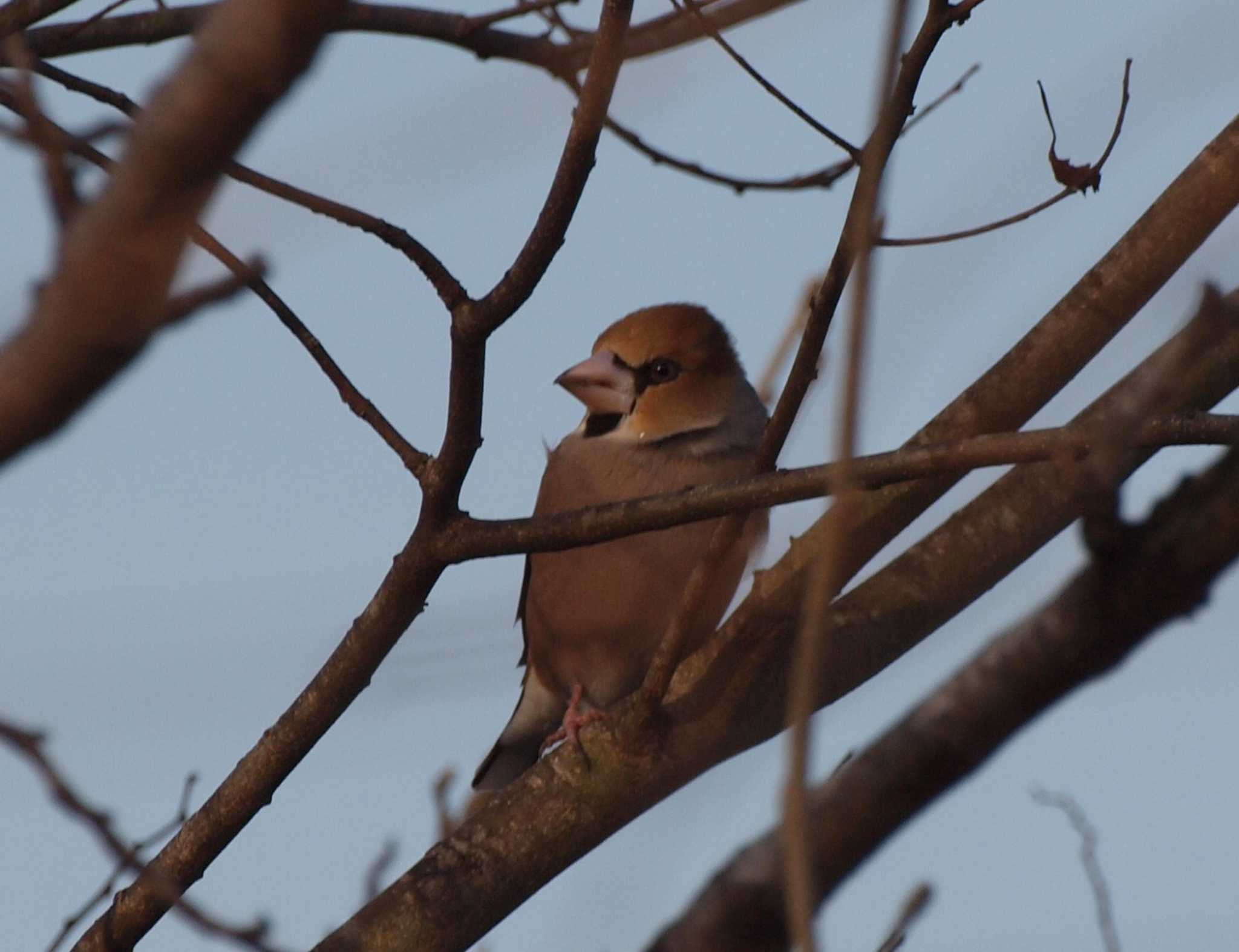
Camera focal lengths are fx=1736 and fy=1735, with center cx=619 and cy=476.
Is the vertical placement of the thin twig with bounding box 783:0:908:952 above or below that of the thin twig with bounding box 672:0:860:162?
below

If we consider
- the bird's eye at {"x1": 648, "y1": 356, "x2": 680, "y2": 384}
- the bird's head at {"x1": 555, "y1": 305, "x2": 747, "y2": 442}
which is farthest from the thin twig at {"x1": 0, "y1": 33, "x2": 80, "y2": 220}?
the bird's eye at {"x1": 648, "y1": 356, "x2": 680, "y2": 384}

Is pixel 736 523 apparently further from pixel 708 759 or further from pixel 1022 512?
pixel 1022 512

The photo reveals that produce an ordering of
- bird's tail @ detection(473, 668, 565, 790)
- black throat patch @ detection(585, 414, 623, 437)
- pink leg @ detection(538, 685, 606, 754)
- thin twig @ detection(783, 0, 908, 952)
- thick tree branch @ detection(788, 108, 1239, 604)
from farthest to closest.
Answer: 1. black throat patch @ detection(585, 414, 623, 437)
2. bird's tail @ detection(473, 668, 565, 790)
3. pink leg @ detection(538, 685, 606, 754)
4. thick tree branch @ detection(788, 108, 1239, 604)
5. thin twig @ detection(783, 0, 908, 952)

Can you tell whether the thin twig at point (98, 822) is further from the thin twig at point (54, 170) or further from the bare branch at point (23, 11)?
the bare branch at point (23, 11)

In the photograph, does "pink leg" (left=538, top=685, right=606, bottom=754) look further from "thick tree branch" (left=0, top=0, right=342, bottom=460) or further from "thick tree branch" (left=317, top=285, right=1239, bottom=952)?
"thick tree branch" (left=0, top=0, right=342, bottom=460)

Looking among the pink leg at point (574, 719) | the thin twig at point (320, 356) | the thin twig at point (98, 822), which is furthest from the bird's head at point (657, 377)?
the thin twig at point (98, 822)

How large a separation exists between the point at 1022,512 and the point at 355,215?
1.49 metres

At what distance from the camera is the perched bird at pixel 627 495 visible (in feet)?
14.8

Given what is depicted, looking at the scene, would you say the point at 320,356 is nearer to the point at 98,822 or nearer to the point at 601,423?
the point at 98,822

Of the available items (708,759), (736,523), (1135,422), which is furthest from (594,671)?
(1135,422)

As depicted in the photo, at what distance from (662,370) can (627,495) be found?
53 centimetres

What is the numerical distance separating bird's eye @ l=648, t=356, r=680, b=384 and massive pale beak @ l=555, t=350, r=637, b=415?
0.06 metres

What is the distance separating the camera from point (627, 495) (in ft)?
15.4

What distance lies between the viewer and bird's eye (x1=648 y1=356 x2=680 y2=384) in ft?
16.6
